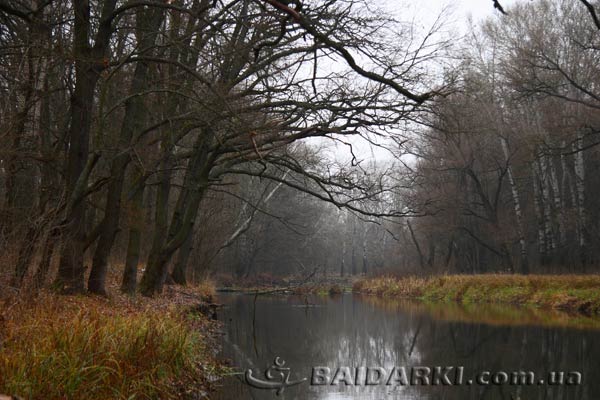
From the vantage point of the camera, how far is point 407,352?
13141 mm

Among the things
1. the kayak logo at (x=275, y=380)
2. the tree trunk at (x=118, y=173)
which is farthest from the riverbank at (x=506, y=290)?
the tree trunk at (x=118, y=173)

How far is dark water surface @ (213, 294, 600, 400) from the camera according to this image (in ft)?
29.6

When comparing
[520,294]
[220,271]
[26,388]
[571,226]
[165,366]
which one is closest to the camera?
[26,388]

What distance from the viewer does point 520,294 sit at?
25641 mm

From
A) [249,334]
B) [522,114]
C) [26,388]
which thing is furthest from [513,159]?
[26,388]

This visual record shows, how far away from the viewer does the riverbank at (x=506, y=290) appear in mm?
22009

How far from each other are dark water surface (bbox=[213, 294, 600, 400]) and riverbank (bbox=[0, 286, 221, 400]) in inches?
36.2

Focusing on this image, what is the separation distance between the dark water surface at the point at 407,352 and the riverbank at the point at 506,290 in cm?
502

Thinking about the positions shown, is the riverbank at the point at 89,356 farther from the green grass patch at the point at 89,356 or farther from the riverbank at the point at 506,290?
the riverbank at the point at 506,290

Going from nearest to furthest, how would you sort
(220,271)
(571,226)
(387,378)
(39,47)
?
(39,47)
(387,378)
(571,226)
(220,271)

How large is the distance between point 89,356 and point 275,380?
430 cm

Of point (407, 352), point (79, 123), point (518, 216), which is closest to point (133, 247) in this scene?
point (79, 123)

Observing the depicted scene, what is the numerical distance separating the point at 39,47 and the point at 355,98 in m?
5.97

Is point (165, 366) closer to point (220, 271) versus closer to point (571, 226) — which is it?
point (571, 226)
